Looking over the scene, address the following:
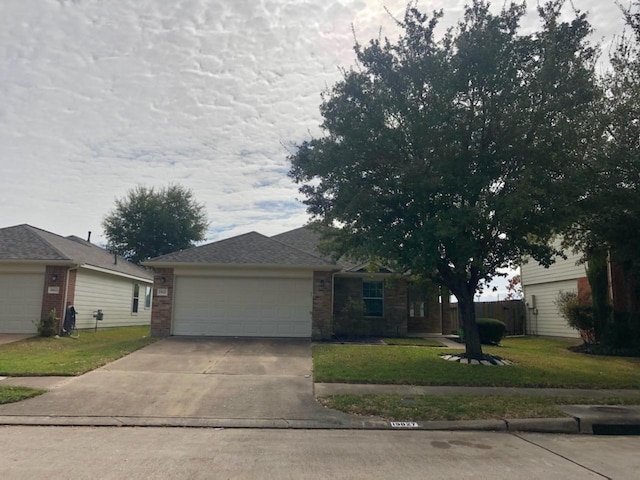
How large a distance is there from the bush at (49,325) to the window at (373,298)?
11.4 meters

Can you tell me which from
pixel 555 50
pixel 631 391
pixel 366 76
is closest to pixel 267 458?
pixel 631 391

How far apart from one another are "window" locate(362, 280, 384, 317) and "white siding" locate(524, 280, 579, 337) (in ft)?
26.8

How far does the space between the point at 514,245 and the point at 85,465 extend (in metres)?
10.2

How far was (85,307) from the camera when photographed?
2038 cm

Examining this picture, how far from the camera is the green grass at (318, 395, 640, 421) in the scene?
303 inches

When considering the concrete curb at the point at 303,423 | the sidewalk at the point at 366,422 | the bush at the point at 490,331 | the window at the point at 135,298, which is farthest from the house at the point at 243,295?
the window at the point at 135,298

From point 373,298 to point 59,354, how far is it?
455 inches

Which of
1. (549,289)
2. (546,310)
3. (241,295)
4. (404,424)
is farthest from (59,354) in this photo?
(549,289)

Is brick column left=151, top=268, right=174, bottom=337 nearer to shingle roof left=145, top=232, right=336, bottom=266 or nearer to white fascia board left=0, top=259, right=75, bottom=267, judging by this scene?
shingle roof left=145, top=232, right=336, bottom=266

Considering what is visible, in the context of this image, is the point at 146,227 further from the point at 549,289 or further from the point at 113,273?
the point at 549,289

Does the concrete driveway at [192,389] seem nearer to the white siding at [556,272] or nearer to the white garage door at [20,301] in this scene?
the white garage door at [20,301]

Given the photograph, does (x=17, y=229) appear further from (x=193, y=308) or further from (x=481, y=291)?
(x=481, y=291)

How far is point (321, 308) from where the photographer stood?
1722 cm

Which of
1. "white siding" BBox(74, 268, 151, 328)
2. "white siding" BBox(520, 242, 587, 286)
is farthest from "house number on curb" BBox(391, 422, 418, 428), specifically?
"white siding" BBox(74, 268, 151, 328)
